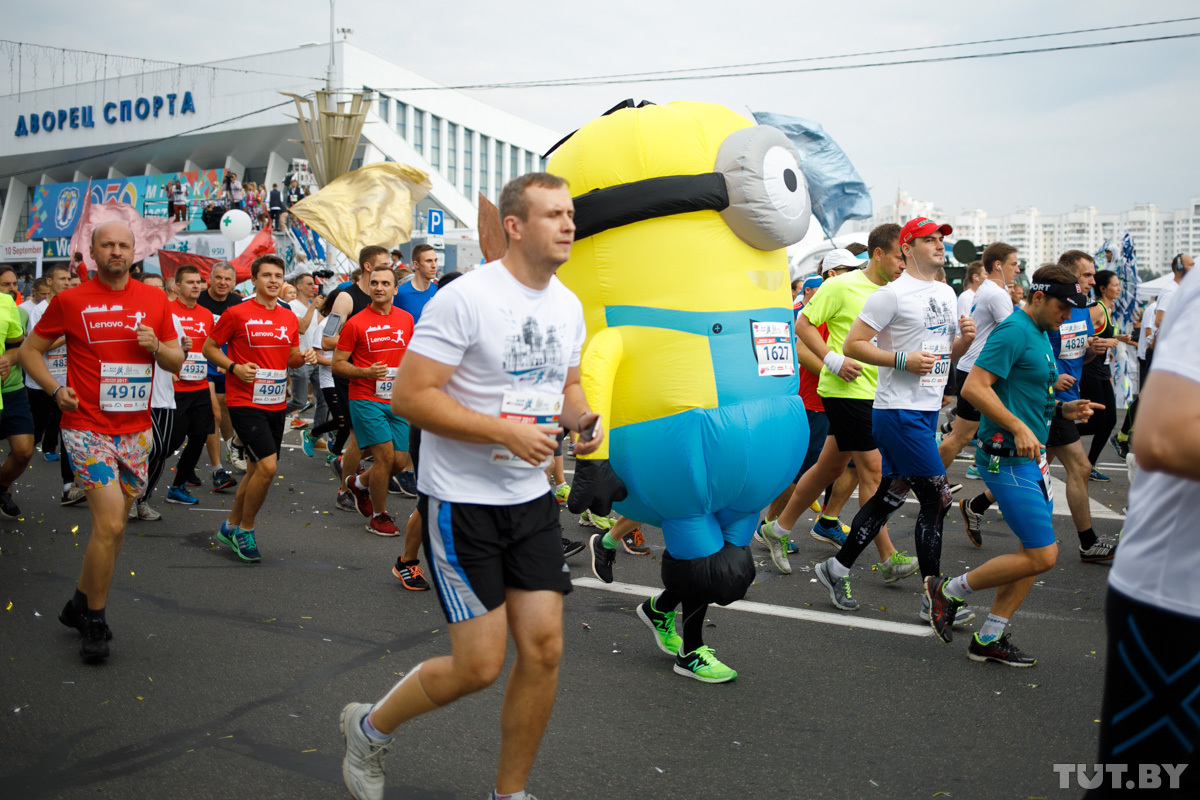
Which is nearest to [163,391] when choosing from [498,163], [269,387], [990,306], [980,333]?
[269,387]

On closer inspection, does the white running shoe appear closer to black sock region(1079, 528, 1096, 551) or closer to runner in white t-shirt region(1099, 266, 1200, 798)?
runner in white t-shirt region(1099, 266, 1200, 798)

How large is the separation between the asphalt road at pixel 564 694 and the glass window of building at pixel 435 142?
42.5m

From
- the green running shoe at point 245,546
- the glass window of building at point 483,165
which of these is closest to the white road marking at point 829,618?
the green running shoe at point 245,546

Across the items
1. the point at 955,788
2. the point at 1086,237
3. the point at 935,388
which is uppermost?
the point at 1086,237

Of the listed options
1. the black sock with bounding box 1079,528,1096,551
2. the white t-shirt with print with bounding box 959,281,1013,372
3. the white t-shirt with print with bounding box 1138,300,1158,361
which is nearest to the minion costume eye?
the black sock with bounding box 1079,528,1096,551

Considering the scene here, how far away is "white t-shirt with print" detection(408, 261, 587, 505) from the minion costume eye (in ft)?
4.07

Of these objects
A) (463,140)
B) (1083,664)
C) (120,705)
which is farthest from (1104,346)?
(463,140)

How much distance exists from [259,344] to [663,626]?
3.77 meters

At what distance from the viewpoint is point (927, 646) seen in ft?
15.9

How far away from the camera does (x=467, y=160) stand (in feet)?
162

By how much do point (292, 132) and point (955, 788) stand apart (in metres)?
44.5

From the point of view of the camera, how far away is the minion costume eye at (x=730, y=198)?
4117mm

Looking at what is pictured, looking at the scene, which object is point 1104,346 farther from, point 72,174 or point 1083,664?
point 72,174

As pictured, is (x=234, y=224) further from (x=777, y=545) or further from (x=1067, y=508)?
(x=1067, y=508)
